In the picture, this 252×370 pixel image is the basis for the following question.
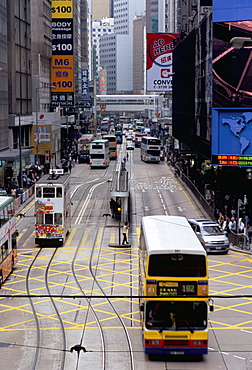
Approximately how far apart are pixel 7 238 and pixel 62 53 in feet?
258

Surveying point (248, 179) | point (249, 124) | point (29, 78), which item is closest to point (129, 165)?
point (29, 78)

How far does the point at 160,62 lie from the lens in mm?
91250

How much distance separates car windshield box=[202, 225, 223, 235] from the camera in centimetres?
4172

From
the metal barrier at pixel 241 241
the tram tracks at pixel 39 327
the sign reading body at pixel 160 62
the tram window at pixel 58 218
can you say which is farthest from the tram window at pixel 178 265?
the sign reading body at pixel 160 62

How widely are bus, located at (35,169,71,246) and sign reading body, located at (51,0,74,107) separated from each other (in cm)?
6547

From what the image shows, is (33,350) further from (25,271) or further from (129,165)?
(129,165)

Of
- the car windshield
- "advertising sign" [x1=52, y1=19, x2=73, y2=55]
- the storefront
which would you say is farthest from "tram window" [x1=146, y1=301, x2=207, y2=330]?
"advertising sign" [x1=52, y1=19, x2=73, y2=55]

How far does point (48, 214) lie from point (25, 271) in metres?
6.11

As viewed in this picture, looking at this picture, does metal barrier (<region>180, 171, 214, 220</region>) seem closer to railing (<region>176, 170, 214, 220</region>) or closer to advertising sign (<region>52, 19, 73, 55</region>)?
railing (<region>176, 170, 214, 220</region>)

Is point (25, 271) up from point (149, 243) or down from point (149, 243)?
down

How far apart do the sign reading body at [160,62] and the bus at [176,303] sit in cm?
6919

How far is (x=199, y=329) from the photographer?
20.4 meters

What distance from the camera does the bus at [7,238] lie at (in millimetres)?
31516

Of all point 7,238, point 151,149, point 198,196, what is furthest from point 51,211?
point 151,149
